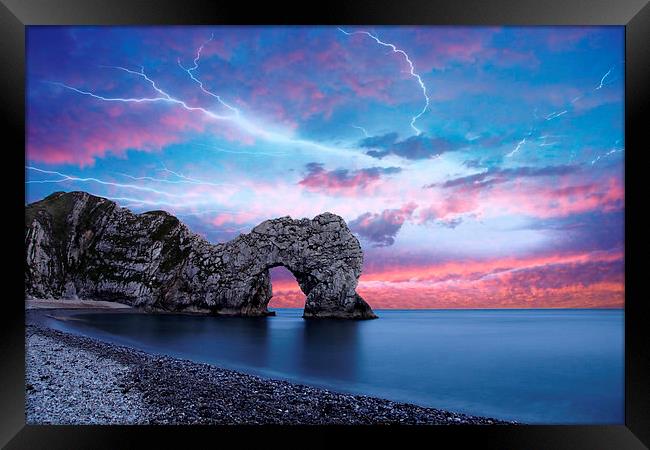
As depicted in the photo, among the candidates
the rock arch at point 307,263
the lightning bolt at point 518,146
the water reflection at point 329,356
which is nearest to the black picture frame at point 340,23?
the lightning bolt at point 518,146

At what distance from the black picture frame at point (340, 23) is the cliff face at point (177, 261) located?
2145 cm

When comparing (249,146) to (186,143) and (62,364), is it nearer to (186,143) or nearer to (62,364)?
(186,143)

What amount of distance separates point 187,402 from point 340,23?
6360mm

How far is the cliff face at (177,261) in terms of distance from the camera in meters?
35.5

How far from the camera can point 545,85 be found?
958 cm

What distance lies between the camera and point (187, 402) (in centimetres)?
745

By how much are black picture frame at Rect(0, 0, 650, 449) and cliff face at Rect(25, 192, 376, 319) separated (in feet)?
70.4

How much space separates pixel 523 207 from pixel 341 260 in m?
25.3

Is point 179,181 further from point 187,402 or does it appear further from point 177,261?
point 177,261

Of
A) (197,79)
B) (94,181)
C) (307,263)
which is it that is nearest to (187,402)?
(94,181)

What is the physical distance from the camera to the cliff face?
35.5m

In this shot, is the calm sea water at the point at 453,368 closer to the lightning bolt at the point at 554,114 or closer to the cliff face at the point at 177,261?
the lightning bolt at the point at 554,114

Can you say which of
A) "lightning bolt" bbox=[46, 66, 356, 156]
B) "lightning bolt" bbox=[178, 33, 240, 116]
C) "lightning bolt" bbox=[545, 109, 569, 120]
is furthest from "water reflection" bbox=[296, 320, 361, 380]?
"lightning bolt" bbox=[545, 109, 569, 120]

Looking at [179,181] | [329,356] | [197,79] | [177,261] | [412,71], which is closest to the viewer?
[412,71]
